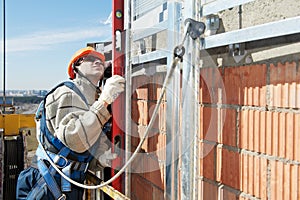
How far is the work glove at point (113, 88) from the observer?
2289 millimetres

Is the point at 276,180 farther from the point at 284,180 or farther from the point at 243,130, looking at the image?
the point at 243,130

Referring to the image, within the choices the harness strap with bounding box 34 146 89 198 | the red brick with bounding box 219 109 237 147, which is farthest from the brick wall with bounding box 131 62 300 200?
the harness strap with bounding box 34 146 89 198

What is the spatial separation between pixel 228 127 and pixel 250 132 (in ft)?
0.45

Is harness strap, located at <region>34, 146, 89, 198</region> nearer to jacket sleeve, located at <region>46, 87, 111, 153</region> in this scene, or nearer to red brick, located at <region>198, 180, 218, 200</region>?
jacket sleeve, located at <region>46, 87, 111, 153</region>

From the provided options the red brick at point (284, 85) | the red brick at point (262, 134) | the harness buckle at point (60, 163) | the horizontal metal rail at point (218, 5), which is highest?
the horizontal metal rail at point (218, 5)

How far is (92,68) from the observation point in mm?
2760

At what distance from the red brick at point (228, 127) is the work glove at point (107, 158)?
3.26 ft

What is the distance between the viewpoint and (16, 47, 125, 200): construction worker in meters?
2.38

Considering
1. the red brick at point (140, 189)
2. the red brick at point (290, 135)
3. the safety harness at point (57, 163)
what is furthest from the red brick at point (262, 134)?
the safety harness at point (57, 163)

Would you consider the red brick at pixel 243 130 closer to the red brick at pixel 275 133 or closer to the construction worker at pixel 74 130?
the red brick at pixel 275 133

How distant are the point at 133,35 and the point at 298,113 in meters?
1.33

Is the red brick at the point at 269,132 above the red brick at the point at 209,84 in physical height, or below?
below

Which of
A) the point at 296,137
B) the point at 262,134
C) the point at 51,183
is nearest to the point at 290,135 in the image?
the point at 296,137

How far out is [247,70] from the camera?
1.50 meters
